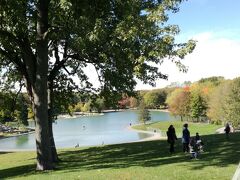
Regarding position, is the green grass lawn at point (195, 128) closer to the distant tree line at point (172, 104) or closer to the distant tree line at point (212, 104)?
the distant tree line at point (212, 104)

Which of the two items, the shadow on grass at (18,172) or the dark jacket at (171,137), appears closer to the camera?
the shadow on grass at (18,172)

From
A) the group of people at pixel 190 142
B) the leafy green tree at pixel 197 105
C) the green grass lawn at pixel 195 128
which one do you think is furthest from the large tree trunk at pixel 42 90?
the leafy green tree at pixel 197 105

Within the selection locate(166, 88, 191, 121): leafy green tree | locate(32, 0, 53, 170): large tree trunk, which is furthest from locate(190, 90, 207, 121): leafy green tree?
locate(32, 0, 53, 170): large tree trunk

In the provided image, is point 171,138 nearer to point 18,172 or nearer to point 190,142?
point 190,142

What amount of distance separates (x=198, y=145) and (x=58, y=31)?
851cm

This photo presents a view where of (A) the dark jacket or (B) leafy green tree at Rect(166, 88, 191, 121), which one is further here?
(B) leafy green tree at Rect(166, 88, 191, 121)

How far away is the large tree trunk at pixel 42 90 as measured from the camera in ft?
66.2

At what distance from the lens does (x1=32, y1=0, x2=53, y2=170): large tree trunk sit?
20172mm

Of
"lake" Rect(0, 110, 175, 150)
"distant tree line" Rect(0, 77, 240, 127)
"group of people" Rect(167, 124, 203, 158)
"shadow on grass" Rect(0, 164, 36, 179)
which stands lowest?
"lake" Rect(0, 110, 175, 150)

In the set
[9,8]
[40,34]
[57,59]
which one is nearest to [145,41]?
[40,34]

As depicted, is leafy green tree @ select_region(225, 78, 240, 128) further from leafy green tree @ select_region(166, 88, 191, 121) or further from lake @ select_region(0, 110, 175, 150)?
leafy green tree @ select_region(166, 88, 191, 121)

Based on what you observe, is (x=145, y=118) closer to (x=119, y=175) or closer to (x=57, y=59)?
(x=57, y=59)

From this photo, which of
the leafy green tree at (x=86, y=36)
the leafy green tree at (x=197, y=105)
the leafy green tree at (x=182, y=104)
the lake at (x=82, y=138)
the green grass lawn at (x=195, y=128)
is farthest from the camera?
the leafy green tree at (x=182, y=104)

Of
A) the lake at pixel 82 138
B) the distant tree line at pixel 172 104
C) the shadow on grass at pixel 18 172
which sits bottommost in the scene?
the lake at pixel 82 138
